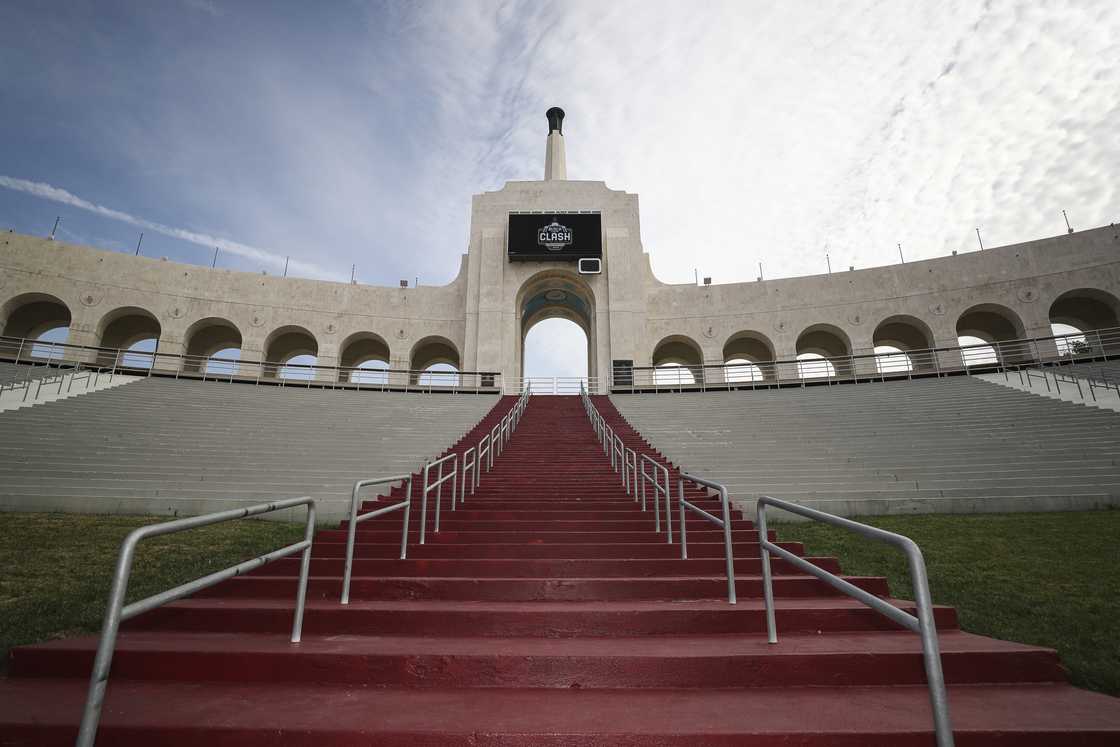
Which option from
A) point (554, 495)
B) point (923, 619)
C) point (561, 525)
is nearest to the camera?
point (923, 619)

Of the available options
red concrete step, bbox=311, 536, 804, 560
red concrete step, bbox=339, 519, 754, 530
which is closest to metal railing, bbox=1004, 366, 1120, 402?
red concrete step, bbox=339, 519, 754, 530

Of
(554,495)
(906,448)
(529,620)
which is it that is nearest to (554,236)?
(906,448)

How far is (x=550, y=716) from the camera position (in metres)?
2.20

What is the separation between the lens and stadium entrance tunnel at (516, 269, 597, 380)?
81.5 feet

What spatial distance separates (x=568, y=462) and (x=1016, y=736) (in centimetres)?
810

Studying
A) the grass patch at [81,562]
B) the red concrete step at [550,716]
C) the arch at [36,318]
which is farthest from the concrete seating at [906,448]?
the arch at [36,318]

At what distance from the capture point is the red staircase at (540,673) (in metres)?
2.07

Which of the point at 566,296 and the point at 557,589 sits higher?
the point at 566,296

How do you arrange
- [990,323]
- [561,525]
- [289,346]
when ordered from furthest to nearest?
[289,346]
[990,323]
[561,525]

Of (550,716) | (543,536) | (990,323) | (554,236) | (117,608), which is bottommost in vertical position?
(550,716)

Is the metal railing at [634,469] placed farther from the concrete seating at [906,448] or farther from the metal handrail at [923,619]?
the metal handrail at [923,619]

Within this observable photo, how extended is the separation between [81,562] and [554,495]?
5.41m

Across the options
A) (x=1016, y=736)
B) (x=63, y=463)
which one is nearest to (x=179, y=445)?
(x=63, y=463)

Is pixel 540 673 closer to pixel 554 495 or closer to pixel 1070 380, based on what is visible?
pixel 554 495
